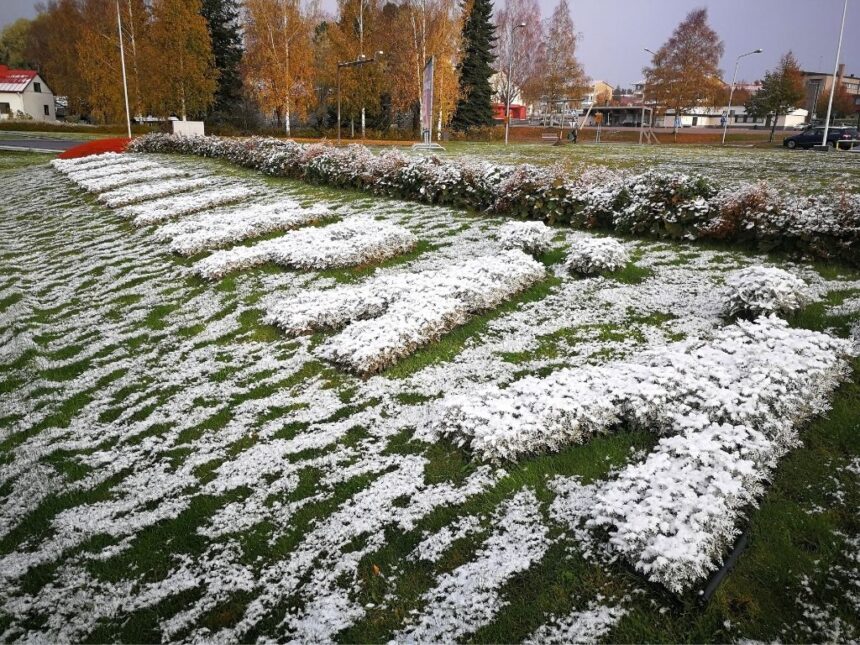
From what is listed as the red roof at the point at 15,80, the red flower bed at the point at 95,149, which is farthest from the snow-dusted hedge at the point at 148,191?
the red roof at the point at 15,80

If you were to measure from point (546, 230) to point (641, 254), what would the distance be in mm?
1453

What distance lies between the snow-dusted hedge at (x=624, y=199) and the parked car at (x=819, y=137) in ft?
97.7

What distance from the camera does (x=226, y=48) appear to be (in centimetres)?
4422

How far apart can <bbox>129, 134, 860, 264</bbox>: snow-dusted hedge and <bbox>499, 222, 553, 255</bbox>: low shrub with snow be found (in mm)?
1657

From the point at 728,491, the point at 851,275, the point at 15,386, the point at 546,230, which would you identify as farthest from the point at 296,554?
the point at 851,275

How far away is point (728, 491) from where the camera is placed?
2.87 m

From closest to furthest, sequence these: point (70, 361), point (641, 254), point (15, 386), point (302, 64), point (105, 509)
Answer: point (105, 509), point (15, 386), point (70, 361), point (641, 254), point (302, 64)

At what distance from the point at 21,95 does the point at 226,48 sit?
106ft

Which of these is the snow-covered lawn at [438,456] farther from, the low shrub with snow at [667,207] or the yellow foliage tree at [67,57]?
the yellow foliage tree at [67,57]

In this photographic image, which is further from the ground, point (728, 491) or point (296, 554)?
point (728, 491)

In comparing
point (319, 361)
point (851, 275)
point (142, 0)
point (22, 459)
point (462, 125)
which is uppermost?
point (142, 0)

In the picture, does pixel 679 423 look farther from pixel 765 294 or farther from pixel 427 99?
pixel 427 99

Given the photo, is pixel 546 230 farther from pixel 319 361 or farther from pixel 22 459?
pixel 22 459

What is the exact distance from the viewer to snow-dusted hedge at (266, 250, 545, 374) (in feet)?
17.2
